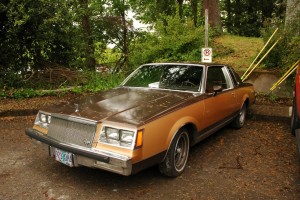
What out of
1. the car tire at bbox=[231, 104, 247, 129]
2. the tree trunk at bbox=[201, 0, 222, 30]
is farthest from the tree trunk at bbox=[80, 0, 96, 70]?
the car tire at bbox=[231, 104, 247, 129]

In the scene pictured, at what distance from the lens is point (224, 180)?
4.21 m

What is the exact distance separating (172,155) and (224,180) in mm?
865

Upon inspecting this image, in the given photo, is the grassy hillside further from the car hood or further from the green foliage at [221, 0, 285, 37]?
the green foliage at [221, 0, 285, 37]

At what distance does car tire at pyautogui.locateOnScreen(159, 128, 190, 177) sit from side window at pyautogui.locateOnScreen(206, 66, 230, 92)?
1058mm

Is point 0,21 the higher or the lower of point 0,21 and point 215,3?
the lower

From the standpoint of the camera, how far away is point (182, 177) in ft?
14.0

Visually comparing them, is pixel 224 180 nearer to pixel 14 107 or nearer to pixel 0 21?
pixel 14 107

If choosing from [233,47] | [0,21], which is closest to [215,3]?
[233,47]

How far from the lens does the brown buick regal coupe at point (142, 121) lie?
3479 mm

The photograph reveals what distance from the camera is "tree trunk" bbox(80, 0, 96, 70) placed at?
12211 millimetres

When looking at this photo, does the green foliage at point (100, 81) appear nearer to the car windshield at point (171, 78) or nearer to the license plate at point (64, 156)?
the car windshield at point (171, 78)

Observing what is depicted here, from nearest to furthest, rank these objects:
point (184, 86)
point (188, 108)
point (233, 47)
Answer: point (188, 108), point (184, 86), point (233, 47)

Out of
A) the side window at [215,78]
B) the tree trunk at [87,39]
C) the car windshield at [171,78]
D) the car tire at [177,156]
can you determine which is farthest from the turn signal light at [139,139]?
the tree trunk at [87,39]

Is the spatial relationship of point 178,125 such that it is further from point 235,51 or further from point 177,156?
point 235,51
